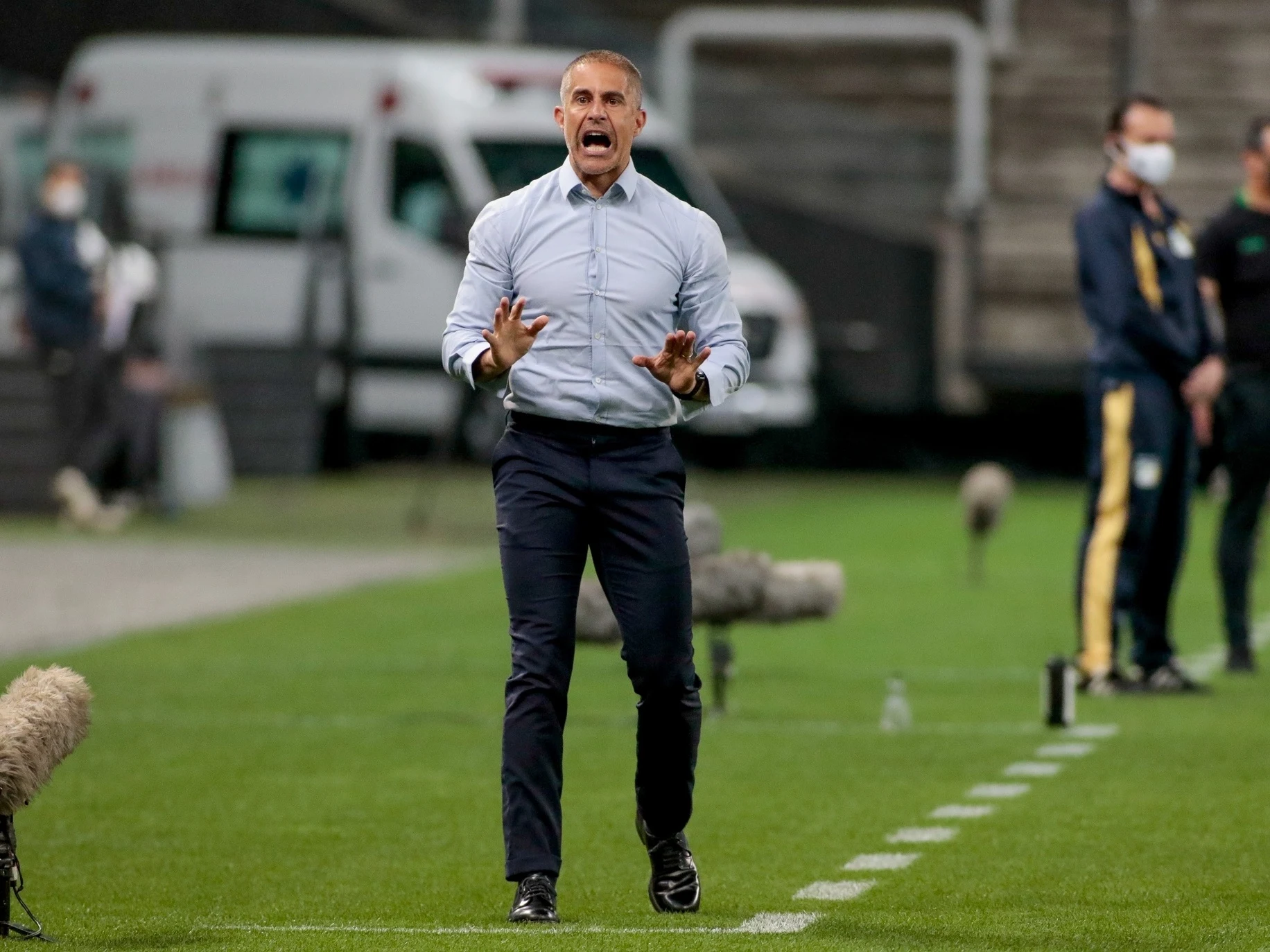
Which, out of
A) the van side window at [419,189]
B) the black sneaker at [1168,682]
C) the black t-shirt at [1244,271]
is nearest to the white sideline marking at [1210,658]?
the black sneaker at [1168,682]

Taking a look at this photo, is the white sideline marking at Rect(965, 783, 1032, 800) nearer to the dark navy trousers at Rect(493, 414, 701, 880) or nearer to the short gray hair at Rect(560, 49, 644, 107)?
the dark navy trousers at Rect(493, 414, 701, 880)

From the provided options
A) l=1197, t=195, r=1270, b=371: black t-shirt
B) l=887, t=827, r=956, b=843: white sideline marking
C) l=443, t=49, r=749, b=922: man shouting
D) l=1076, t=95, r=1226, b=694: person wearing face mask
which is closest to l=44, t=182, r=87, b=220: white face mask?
l=1197, t=195, r=1270, b=371: black t-shirt

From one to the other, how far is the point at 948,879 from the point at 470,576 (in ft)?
34.1

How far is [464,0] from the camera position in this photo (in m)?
30.9

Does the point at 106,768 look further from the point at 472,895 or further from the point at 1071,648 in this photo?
the point at 1071,648

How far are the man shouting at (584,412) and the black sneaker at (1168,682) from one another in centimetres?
532

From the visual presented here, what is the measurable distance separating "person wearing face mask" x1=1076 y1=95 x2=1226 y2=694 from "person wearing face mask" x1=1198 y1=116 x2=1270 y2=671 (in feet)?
1.54

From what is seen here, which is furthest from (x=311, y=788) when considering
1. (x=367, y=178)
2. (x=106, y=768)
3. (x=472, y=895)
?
(x=367, y=178)

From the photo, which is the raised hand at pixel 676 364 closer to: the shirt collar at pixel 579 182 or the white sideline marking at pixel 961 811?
the shirt collar at pixel 579 182

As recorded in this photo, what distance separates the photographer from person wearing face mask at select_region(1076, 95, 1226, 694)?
37.9ft

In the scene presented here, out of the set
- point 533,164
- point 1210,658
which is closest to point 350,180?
point 533,164

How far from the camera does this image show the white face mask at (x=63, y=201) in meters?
21.4

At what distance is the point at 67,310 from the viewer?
21.7 m

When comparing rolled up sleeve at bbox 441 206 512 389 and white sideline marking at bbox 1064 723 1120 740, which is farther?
white sideline marking at bbox 1064 723 1120 740
